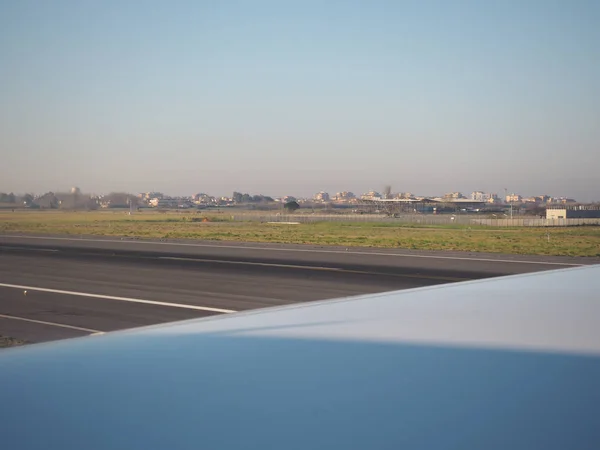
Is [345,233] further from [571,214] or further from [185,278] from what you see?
[571,214]

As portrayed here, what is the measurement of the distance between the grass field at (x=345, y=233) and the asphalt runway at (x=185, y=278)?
8.62 metres

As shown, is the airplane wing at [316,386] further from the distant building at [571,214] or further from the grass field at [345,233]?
the distant building at [571,214]

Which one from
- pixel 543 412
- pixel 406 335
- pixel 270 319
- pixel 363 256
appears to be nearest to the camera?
pixel 543 412

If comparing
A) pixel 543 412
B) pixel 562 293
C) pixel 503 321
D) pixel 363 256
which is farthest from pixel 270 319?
pixel 363 256

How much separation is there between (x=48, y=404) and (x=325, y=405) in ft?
3.33

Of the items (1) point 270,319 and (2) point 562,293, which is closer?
(1) point 270,319

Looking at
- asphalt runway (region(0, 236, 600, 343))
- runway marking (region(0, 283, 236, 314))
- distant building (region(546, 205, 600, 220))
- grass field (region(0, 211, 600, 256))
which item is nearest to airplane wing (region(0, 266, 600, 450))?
asphalt runway (region(0, 236, 600, 343))

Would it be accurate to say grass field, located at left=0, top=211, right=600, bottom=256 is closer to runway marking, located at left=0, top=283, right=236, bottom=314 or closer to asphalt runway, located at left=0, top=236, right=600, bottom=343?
asphalt runway, located at left=0, top=236, right=600, bottom=343

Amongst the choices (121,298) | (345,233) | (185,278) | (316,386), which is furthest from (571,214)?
(316,386)

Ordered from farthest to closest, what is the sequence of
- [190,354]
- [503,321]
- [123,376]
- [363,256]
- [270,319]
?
[363,256] → [270,319] → [503,321] → [190,354] → [123,376]

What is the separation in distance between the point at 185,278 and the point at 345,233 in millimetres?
36242

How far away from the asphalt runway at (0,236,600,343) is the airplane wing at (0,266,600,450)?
1114 centimetres

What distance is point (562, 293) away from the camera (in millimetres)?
4914

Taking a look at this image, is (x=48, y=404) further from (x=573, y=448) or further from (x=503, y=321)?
(x=503, y=321)
